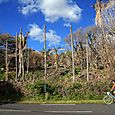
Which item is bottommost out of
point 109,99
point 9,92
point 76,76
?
point 109,99

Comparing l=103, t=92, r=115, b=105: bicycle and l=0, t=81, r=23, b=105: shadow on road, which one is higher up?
l=0, t=81, r=23, b=105: shadow on road

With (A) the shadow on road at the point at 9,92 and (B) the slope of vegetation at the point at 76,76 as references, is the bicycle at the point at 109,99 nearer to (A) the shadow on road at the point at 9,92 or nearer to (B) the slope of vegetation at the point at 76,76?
(B) the slope of vegetation at the point at 76,76

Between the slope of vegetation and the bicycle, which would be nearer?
the bicycle

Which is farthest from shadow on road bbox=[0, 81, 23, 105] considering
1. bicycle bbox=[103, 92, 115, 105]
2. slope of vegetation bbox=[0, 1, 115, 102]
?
bicycle bbox=[103, 92, 115, 105]

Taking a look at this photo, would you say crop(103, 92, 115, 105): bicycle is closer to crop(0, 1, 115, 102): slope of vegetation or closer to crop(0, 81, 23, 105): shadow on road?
crop(0, 1, 115, 102): slope of vegetation

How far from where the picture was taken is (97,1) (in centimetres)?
3491

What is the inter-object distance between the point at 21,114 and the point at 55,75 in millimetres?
21819

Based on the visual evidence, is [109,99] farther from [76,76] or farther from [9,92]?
[76,76]

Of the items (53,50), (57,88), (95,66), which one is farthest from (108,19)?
(53,50)

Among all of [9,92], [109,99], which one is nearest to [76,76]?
[9,92]

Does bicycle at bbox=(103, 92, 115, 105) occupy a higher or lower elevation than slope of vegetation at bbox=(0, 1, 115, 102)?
lower

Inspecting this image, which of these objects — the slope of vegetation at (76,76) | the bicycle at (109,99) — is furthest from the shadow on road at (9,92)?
the bicycle at (109,99)

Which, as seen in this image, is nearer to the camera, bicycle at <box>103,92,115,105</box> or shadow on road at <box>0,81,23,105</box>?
bicycle at <box>103,92,115,105</box>

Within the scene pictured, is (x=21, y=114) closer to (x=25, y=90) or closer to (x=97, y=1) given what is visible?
(x=25, y=90)
